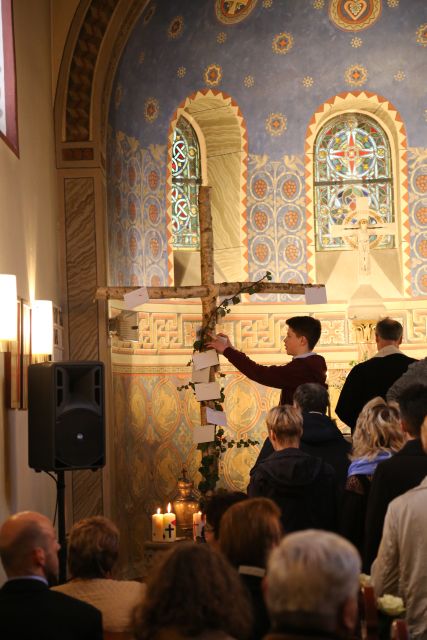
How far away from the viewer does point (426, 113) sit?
10219 millimetres

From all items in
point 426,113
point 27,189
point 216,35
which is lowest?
point 27,189

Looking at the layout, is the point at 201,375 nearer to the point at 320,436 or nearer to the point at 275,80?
the point at 320,436

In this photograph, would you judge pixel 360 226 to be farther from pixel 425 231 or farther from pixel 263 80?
pixel 263 80

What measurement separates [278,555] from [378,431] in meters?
2.42

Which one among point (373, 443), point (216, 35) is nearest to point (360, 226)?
point (216, 35)

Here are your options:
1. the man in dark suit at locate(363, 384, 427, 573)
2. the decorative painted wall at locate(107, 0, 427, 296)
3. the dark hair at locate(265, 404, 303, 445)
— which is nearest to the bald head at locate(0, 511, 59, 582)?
the man in dark suit at locate(363, 384, 427, 573)

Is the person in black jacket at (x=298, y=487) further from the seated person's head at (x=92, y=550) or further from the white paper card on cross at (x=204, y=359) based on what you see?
the white paper card on cross at (x=204, y=359)

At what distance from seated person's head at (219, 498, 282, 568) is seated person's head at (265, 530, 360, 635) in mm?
1002

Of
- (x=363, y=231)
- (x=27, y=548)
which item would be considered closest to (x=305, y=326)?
(x=27, y=548)

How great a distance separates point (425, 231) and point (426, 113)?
1.13 metres

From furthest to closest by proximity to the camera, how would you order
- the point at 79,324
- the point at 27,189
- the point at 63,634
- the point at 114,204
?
the point at 114,204, the point at 79,324, the point at 27,189, the point at 63,634

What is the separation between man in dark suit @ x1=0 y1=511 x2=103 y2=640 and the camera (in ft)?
9.43

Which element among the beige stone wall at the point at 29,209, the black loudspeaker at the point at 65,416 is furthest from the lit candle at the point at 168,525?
the black loudspeaker at the point at 65,416

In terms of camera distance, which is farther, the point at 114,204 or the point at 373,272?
the point at 373,272
